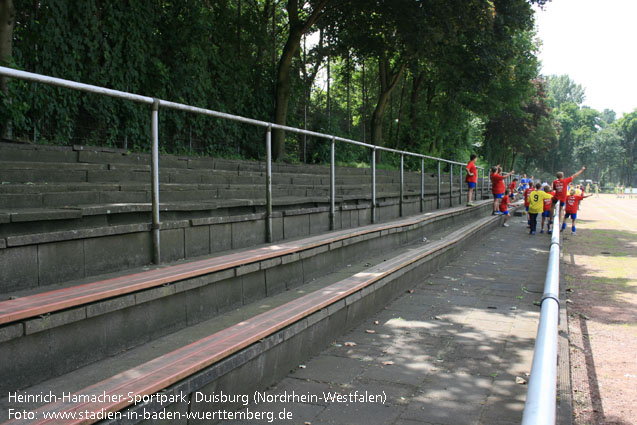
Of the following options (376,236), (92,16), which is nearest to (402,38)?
(92,16)

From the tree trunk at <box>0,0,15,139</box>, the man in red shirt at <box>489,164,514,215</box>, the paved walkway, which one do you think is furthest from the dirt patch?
the tree trunk at <box>0,0,15,139</box>

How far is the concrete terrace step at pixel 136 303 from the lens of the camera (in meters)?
2.50

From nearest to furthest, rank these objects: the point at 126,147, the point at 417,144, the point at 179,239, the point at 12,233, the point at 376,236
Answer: the point at 12,233 < the point at 179,239 < the point at 376,236 < the point at 126,147 < the point at 417,144

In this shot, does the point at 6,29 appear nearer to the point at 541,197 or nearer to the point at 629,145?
the point at 541,197

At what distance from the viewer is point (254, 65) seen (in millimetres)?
17656

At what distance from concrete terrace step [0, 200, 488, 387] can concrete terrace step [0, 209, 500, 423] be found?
10 cm

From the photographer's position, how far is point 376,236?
7.62 m

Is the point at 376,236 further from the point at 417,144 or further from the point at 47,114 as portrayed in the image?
the point at 417,144

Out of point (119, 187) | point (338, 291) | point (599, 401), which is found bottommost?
point (599, 401)

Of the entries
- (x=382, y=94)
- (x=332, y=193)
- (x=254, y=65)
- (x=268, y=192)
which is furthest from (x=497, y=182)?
(x=268, y=192)

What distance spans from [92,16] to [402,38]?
31.8 feet

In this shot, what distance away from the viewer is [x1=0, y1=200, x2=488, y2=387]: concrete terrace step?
250cm

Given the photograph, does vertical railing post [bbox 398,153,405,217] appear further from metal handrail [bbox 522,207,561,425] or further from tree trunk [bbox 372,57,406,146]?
tree trunk [bbox 372,57,406,146]

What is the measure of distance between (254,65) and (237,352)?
625 inches
